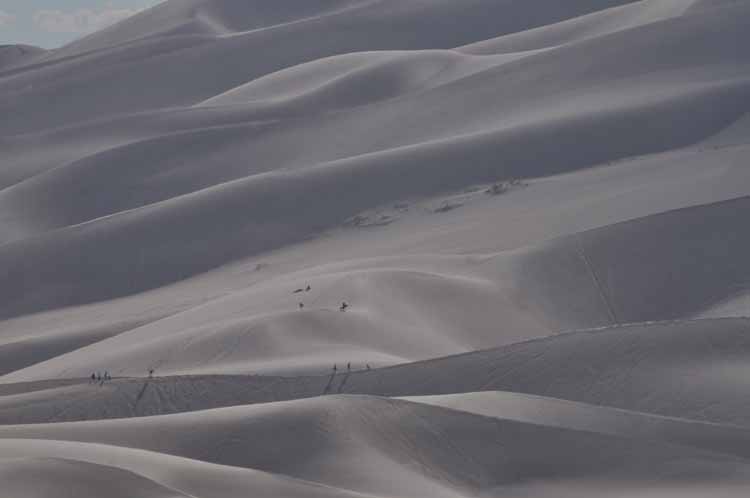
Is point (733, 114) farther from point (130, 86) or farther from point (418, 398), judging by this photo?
point (130, 86)

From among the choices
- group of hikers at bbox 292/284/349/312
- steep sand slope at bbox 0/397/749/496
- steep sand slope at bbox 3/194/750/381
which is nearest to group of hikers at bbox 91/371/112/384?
steep sand slope at bbox 3/194/750/381

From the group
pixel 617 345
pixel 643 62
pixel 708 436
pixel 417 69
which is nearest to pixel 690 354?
pixel 617 345

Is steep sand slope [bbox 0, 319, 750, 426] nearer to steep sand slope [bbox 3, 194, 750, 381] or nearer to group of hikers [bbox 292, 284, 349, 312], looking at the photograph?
steep sand slope [bbox 3, 194, 750, 381]

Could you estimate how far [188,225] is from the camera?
2225cm

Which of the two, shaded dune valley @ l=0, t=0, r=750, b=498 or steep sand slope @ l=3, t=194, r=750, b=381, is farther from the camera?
steep sand slope @ l=3, t=194, r=750, b=381

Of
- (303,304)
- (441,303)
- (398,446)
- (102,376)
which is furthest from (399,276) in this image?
(398,446)

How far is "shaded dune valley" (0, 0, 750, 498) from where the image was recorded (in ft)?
28.0

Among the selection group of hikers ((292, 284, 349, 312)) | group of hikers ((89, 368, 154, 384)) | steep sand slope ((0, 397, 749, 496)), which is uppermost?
group of hikers ((292, 284, 349, 312))

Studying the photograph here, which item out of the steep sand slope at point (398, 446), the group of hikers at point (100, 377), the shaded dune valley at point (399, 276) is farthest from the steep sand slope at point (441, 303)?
the steep sand slope at point (398, 446)

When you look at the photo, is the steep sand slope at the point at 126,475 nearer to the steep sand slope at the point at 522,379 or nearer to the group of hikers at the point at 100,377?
the steep sand slope at the point at 522,379

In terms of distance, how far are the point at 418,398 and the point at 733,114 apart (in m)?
13.5

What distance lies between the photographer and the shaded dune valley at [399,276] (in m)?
8.53

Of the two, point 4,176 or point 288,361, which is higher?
point 4,176

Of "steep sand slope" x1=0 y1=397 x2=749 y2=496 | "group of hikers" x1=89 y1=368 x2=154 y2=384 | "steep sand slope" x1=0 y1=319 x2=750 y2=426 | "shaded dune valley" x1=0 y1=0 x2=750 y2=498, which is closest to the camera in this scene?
"steep sand slope" x1=0 y1=397 x2=749 y2=496
